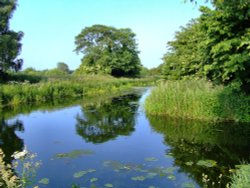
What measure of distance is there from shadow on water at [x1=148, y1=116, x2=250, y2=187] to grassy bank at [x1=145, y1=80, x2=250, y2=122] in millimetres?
646

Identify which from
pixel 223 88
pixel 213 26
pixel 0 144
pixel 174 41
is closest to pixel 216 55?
pixel 213 26

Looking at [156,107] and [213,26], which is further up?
[213,26]

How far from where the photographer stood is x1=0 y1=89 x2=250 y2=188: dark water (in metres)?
7.51

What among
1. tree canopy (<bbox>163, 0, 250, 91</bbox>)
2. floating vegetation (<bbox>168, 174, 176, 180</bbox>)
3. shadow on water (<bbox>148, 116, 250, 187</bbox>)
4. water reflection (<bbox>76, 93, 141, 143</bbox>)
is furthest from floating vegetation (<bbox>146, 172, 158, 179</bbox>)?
tree canopy (<bbox>163, 0, 250, 91</bbox>)

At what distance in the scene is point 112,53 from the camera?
64.7 meters

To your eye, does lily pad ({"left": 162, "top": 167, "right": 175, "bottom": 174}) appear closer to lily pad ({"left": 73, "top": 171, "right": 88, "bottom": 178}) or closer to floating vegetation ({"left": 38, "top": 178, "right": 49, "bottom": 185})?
lily pad ({"left": 73, "top": 171, "right": 88, "bottom": 178})

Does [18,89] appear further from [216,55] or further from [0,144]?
[216,55]

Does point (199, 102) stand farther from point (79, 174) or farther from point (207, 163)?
point (79, 174)

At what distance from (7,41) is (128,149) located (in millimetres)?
25620

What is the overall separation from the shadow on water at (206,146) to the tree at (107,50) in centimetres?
4874

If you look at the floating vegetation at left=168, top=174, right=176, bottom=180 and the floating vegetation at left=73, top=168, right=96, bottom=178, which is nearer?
the floating vegetation at left=168, top=174, right=176, bottom=180

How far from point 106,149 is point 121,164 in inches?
73.8

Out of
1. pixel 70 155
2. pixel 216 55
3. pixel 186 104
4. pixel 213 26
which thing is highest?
pixel 213 26

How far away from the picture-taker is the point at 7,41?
3222 cm
